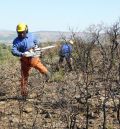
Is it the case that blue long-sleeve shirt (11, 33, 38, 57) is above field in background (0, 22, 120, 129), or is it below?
above

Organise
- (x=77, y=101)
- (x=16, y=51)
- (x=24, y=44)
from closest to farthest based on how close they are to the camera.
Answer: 1. (x=77, y=101)
2. (x=16, y=51)
3. (x=24, y=44)

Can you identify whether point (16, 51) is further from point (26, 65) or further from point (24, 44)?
point (26, 65)

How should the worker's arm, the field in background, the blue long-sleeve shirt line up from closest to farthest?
the field in background, the worker's arm, the blue long-sleeve shirt

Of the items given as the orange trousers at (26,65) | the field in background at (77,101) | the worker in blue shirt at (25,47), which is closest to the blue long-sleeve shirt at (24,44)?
the worker in blue shirt at (25,47)

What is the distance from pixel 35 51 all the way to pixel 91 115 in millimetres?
2181

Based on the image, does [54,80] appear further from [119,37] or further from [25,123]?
[25,123]

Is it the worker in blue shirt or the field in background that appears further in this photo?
the worker in blue shirt

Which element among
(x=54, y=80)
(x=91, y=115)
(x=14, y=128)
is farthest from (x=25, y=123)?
(x=54, y=80)

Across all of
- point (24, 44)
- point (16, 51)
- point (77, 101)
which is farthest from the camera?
point (24, 44)

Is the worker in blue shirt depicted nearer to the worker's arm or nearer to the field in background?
the worker's arm

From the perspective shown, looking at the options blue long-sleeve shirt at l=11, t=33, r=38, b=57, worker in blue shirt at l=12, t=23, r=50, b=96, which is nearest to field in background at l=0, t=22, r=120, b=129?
worker in blue shirt at l=12, t=23, r=50, b=96

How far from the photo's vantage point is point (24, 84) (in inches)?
333

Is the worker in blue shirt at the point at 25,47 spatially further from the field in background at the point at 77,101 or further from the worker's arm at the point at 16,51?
the field in background at the point at 77,101

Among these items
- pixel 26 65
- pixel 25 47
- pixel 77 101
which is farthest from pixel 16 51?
pixel 77 101
